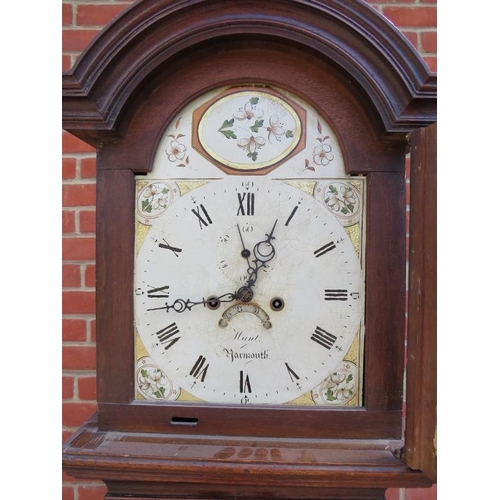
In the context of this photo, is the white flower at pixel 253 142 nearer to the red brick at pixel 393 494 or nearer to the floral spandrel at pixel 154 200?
the floral spandrel at pixel 154 200

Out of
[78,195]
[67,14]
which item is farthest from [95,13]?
[78,195]

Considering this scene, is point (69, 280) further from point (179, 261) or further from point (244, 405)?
point (244, 405)

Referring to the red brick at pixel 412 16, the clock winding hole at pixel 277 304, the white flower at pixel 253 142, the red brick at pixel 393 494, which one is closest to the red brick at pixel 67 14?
the white flower at pixel 253 142

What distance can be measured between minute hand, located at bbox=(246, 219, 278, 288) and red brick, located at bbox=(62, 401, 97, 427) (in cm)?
62

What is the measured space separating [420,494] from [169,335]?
79 centimetres

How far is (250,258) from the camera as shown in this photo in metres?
0.80

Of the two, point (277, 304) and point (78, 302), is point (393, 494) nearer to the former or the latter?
point (277, 304)

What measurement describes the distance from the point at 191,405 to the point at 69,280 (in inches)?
20.3

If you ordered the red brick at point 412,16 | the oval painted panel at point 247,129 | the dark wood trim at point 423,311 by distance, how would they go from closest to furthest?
the dark wood trim at point 423,311 → the oval painted panel at point 247,129 → the red brick at point 412,16

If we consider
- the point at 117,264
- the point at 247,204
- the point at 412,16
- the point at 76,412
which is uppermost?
the point at 412,16

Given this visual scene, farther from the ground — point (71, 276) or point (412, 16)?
point (412, 16)

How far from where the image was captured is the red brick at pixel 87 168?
1136 mm

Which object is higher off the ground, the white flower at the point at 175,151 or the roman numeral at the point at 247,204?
the white flower at the point at 175,151

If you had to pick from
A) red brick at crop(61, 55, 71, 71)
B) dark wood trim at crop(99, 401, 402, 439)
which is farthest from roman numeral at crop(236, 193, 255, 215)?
red brick at crop(61, 55, 71, 71)
